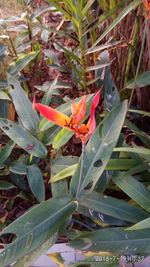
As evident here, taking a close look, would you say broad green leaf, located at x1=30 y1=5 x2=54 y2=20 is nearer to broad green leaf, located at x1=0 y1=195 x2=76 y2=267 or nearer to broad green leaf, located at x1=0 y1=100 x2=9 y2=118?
broad green leaf, located at x1=0 y1=100 x2=9 y2=118

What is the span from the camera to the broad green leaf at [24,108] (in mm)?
858

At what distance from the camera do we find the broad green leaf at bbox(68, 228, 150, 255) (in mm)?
629

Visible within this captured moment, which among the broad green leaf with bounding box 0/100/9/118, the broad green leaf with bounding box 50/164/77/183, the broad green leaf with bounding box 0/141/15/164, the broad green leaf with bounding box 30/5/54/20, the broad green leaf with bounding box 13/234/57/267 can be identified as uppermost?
the broad green leaf with bounding box 30/5/54/20

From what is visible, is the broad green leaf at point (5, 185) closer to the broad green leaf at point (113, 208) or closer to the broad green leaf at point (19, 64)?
the broad green leaf at point (113, 208)

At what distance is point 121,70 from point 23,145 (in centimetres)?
50

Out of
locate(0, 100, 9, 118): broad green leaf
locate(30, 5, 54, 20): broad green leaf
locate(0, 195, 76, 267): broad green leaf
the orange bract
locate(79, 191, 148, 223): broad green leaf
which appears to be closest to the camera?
the orange bract

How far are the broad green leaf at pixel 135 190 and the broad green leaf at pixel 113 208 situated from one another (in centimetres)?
2

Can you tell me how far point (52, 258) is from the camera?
72 cm

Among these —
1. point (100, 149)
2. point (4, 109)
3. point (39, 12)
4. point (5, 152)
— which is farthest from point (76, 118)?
point (39, 12)

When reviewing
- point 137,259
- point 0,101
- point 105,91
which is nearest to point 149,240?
point 137,259

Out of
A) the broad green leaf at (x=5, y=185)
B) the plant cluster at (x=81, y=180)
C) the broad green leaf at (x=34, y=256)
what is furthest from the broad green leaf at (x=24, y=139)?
the broad green leaf at (x=34, y=256)

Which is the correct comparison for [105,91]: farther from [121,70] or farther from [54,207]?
[54,207]

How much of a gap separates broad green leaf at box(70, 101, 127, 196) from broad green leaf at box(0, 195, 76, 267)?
1.9 inches

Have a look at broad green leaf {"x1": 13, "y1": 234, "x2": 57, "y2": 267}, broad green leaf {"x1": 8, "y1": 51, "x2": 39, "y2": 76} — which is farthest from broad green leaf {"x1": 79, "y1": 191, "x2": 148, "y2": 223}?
broad green leaf {"x1": 8, "y1": 51, "x2": 39, "y2": 76}
